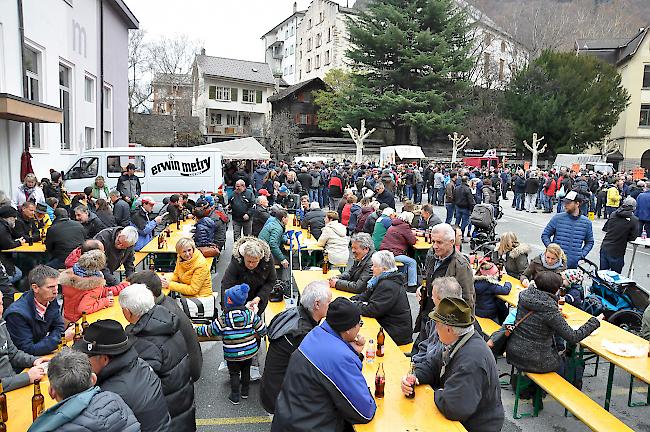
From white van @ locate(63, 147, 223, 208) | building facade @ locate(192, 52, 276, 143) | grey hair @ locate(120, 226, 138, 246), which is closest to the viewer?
grey hair @ locate(120, 226, 138, 246)

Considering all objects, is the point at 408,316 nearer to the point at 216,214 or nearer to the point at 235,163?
the point at 216,214

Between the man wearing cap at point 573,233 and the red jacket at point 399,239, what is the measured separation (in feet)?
6.91

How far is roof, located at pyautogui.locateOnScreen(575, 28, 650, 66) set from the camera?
45219mm

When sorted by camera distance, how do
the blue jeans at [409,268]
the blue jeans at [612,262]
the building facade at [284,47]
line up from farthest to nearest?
1. the building facade at [284,47]
2. the blue jeans at [612,262]
3. the blue jeans at [409,268]

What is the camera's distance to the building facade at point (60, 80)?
12.9 meters

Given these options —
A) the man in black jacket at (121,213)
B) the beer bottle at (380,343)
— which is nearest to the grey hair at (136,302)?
the beer bottle at (380,343)

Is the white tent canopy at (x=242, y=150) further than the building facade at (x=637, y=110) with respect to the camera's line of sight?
No

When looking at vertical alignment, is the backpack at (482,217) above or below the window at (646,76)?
below

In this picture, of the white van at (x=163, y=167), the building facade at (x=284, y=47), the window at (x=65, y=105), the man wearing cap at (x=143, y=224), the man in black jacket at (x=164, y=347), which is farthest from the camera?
the building facade at (x=284, y=47)

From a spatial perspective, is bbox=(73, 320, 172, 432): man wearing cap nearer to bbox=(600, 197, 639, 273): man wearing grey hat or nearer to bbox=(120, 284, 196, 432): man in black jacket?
bbox=(120, 284, 196, 432): man in black jacket

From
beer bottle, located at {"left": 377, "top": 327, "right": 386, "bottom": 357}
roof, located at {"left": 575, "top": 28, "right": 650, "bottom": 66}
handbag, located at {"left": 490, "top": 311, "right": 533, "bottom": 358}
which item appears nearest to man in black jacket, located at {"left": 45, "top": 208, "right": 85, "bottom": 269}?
beer bottle, located at {"left": 377, "top": 327, "right": 386, "bottom": 357}

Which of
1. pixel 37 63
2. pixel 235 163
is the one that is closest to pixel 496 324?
pixel 37 63

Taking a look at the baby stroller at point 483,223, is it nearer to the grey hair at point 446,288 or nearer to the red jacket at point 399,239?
the red jacket at point 399,239

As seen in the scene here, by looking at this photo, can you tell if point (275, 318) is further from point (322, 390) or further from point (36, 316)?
point (36, 316)
